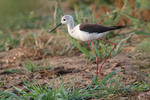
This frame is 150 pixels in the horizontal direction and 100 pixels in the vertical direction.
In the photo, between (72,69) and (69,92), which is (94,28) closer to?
(72,69)

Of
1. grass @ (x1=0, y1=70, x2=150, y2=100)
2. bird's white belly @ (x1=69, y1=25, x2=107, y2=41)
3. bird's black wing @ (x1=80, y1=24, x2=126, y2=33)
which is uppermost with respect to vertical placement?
bird's black wing @ (x1=80, y1=24, x2=126, y2=33)

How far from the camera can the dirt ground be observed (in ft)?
9.99

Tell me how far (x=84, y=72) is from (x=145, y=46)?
2.94ft

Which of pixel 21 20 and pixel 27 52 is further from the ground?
pixel 21 20

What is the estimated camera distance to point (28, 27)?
21.2 ft

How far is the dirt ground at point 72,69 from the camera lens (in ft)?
9.99

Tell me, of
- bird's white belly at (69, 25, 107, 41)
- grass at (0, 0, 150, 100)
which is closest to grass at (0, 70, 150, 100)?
grass at (0, 0, 150, 100)

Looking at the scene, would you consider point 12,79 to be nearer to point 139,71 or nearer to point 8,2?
point 139,71

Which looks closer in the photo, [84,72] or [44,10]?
[84,72]

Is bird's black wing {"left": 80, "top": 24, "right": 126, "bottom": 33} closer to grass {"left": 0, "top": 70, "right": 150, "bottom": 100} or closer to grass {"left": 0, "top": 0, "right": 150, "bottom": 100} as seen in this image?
grass {"left": 0, "top": 0, "right": 150, "bottom": 100}

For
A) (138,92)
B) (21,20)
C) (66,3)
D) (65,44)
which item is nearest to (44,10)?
(66,3)

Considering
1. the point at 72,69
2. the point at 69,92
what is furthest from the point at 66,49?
the point at 69,92

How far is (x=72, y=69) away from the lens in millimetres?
3439

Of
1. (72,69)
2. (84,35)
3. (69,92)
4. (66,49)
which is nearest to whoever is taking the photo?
(69,92)
